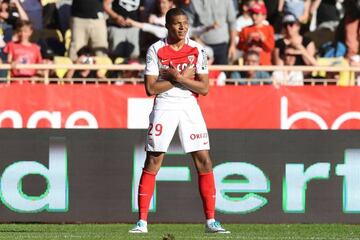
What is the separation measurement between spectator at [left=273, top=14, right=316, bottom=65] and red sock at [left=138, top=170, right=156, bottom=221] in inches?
289

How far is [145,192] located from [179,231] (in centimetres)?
133

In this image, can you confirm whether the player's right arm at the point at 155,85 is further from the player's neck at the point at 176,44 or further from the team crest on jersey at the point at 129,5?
the team crest on jersey at the point at 129,5

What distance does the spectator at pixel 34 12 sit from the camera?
17656 millimetres

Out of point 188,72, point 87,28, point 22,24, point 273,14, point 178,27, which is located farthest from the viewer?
point 273,14

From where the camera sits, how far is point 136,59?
1745cm

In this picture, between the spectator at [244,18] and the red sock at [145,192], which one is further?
the spectator at [244,18]

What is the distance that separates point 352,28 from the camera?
18.1 m

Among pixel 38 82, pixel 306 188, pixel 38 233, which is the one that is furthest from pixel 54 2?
pixel 38 233

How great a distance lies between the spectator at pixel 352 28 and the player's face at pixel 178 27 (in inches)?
306

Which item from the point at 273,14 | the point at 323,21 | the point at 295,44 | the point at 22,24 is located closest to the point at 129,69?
the point at 22,24

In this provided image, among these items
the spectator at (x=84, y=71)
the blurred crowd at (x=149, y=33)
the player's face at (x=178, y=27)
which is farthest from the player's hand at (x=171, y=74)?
the blurred crowd at (x=149, y=33)

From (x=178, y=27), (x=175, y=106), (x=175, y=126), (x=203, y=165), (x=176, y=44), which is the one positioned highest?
(x=178, y=27)

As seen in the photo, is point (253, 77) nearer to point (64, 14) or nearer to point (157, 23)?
point (157, 23)

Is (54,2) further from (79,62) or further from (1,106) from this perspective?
(1,106)
